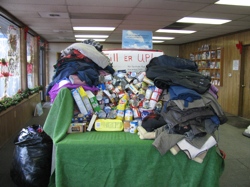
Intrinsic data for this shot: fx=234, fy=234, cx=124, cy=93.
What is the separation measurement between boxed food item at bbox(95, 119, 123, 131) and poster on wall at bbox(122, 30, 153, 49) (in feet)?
4.03

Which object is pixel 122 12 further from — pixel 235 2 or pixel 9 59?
pixel 9 59

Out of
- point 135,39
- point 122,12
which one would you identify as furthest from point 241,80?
point 135,39

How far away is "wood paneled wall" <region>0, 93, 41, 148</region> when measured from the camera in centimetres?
380

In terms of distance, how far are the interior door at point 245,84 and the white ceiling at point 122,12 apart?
2.39 ft

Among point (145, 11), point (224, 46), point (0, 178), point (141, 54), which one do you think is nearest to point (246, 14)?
point (145, 11)

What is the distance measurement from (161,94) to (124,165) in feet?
2.28

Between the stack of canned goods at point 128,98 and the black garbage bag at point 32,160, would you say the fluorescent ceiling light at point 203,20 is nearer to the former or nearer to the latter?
the stack of canned goods at point 128,98

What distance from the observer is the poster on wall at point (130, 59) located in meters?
2.48

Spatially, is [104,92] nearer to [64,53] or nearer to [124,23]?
[64,53]

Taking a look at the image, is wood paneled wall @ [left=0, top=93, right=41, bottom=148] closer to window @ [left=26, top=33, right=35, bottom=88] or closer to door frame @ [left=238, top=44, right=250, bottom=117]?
window @ [left=26, top=33, right=35, bottom=88]

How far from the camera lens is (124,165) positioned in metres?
1.73

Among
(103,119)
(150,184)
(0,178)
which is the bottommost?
(0,178)

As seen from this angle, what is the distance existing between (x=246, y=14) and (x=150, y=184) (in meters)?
4.12

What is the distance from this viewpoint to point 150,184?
174cm
